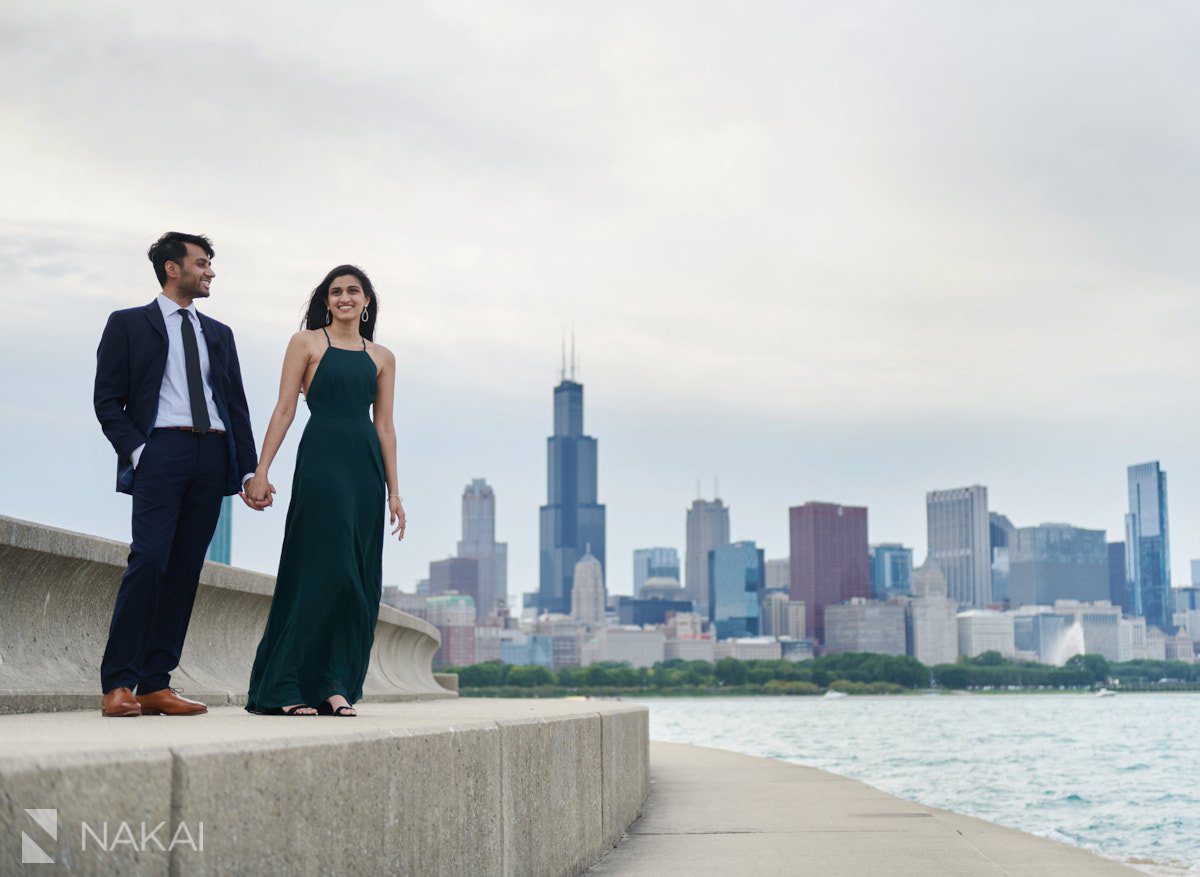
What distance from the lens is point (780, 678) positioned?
17612 cm

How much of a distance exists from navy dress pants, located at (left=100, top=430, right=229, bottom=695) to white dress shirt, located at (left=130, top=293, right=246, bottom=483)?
7cm

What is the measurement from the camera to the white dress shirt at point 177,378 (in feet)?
20.3

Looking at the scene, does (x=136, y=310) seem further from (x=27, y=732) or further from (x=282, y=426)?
(x=27, y=732)

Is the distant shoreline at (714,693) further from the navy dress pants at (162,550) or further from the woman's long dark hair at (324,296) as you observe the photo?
the navy dress pants at (162,550)

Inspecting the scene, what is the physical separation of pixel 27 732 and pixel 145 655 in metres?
2.46

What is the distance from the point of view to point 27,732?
12.5 feet

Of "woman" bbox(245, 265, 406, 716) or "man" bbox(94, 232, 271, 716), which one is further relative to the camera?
"woman" bbox(245, 265, 406, 716)

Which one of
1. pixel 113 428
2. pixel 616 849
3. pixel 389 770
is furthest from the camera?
pixel 616 849

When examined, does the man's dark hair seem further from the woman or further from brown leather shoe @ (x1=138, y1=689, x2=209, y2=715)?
brown leather shoe @ (x1=138, y1=689, x2=209, y2=715)

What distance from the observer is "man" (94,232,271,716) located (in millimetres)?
6016

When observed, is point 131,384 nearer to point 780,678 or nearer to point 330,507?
point 330,507

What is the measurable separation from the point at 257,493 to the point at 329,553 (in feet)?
1.38

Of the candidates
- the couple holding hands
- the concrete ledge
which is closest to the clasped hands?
the couple holding hands

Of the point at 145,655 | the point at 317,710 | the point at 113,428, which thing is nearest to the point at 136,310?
the point at 113,428
